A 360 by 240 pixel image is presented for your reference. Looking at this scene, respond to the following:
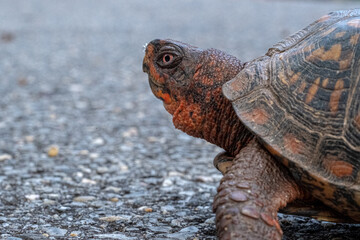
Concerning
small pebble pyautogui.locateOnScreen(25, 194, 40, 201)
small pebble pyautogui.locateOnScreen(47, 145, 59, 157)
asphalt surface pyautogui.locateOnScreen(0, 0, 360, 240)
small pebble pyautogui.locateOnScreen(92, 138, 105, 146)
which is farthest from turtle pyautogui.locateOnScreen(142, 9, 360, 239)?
small pebble pyautogui.locateOnScreen(92, 138, 105, 146)

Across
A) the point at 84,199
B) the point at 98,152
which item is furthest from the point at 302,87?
the point at 98,152

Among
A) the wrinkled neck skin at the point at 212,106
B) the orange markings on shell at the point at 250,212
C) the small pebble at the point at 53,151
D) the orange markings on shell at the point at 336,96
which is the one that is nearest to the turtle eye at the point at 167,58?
the wrinkled neck skin at the point at 212,106

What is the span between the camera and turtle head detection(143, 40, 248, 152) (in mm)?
2854

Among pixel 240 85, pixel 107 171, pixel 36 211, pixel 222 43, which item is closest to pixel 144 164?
pixel 107 171

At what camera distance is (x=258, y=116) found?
8.52 ft

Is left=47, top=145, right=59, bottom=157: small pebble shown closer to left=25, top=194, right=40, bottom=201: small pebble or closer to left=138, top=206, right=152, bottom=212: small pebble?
left=25, top=194, right=40, bottom=201: small pebble

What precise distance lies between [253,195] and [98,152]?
265 centimetres

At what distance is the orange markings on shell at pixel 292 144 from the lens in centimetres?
246

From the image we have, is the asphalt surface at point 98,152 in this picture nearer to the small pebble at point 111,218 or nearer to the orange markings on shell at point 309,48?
the small pebble at point 111,218

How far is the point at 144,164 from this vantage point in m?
4.48

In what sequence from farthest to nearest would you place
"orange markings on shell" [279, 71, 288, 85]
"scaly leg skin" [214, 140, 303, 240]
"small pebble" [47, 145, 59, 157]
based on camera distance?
"small pebble" [47, 145, 59, 157], "orange markings on shell" [279, 71, 288, 85], "scaly leg skin" [214, 140, 303, 240]

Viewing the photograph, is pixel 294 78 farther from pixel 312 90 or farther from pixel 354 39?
pixel 354 39

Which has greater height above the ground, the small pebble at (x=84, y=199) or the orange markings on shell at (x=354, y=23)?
the orange markings on shell at (x=354, y=23)

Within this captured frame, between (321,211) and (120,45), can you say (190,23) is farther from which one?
(321,211)
